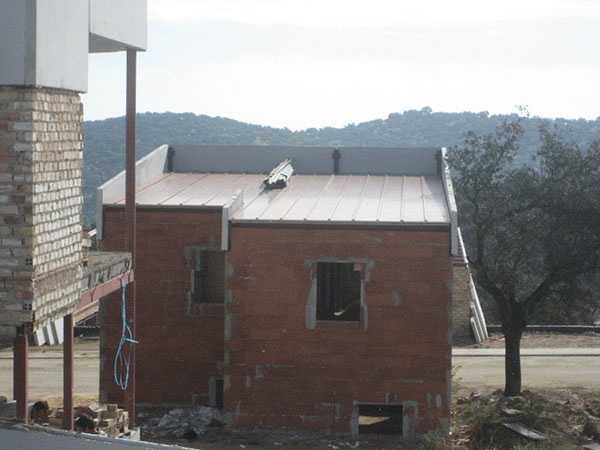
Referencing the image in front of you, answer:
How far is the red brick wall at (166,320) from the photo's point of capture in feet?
63.2

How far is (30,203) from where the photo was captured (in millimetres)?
10250

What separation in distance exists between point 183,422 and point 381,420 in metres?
4.32

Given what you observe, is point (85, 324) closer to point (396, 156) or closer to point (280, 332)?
point (396, 156)

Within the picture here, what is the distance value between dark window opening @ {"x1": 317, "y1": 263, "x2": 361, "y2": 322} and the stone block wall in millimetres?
11545

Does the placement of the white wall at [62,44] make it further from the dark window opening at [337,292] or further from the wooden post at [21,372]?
the dark window opening at [337,292]

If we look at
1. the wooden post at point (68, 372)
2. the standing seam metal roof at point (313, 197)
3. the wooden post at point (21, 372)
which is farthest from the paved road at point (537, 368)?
the wooden post at point (21, 372)

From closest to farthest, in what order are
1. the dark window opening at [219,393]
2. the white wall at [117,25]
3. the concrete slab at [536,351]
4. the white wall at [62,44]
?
1. the white wall at [62,44]
2. the white wall at [117,25]
3. the dark window opening at [219,393]
4. the concrete slab at [536,351]

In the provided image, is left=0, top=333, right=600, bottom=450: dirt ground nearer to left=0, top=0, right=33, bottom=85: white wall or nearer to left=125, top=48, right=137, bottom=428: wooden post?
left=125, top=48, right=137, bottom=428: wooden post

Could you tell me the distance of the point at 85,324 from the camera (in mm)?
33438

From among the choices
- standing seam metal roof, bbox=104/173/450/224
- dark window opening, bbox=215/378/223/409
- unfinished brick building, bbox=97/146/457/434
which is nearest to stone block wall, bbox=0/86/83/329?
unfinished brick building, bbox=97/146/457/434

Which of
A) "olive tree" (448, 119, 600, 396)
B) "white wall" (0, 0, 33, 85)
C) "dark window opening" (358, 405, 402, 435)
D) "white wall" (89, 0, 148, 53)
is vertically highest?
"white wall" (89, 0, 148, 53)

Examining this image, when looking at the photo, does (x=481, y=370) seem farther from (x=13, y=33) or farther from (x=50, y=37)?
(x=13, y=33)

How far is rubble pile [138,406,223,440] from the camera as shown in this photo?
17.8 m

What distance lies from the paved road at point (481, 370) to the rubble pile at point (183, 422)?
392 centimetres
